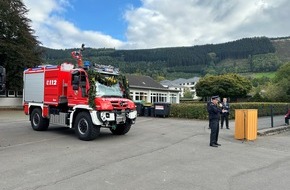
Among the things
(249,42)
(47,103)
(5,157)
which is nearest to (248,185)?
(5,157)

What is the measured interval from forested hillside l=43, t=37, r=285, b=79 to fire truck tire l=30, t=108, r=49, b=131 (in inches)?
5239

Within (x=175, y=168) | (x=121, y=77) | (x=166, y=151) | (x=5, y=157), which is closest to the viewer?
(x=175, y=168)

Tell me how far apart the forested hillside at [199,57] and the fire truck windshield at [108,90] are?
13456 centimetres

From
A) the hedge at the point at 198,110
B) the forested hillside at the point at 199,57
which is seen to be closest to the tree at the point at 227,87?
the hedge at the point at 198,110

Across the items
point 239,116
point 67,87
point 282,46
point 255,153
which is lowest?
point 255,153

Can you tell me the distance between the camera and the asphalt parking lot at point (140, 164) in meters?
6.04

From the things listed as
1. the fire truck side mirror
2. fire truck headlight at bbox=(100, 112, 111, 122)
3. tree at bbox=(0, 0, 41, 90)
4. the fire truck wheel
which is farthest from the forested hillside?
fire truck headlight at bbox=(100, 112, 111, 122)

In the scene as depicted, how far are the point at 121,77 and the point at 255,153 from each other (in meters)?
6.40

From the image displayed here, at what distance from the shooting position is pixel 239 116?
493 inches

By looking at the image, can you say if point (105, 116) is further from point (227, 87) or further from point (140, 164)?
point (227, 87)

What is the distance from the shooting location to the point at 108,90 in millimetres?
12430

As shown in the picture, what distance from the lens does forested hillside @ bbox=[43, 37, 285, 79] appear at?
155m

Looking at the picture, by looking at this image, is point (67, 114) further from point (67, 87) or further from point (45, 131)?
point (45, 131)

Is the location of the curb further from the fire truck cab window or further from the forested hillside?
the forested hillside
